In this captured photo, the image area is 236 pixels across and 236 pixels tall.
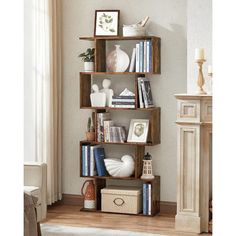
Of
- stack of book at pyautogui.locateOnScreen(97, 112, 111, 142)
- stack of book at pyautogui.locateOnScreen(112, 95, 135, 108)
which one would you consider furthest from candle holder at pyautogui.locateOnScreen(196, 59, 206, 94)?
stack of book at pyautogui.locateOnScreen(97, 112, 111, 142)

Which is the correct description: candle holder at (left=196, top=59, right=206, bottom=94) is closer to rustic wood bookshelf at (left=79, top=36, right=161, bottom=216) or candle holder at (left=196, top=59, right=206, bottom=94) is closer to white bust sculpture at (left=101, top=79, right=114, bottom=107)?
rustic wood bookshelf at (left=79, top=36, right=161, bottom=216)

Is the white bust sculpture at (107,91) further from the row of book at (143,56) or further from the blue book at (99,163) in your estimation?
the blue book at (99,163)

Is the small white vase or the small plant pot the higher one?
the small white vase

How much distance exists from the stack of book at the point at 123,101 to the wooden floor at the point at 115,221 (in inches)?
41.4

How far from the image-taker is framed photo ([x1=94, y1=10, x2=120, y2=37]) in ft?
18.2

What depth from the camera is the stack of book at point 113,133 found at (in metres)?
5.54

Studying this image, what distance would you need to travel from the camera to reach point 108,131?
219 inches

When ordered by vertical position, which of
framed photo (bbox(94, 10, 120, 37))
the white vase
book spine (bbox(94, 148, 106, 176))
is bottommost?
book spine (bbox(94, 148, 106, 176))

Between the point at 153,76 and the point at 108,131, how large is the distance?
2.28 feet

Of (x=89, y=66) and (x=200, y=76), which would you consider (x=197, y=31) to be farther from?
(x=89, y=66)

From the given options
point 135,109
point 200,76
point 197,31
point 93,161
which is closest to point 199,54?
point 200,76

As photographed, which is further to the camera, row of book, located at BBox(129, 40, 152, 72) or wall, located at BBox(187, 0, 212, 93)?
row of book, located at BBox(129, 40, 152, 72)

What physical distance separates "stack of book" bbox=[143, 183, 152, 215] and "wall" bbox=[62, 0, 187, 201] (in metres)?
0.27
